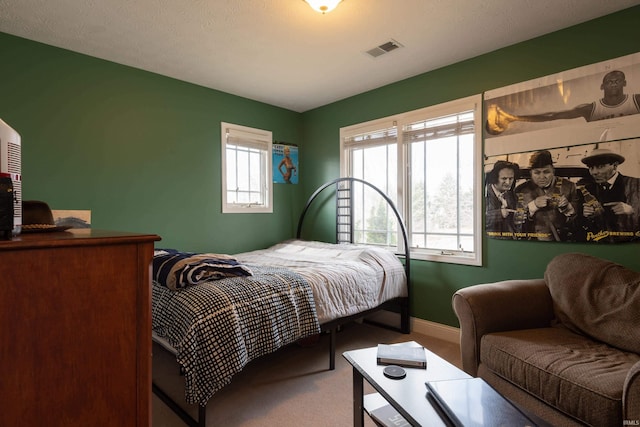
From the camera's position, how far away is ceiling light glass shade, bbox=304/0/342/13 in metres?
1.92

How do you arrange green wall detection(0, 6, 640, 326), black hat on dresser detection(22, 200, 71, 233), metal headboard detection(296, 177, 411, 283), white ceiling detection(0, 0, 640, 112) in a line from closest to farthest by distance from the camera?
black hat on dresser detection(22, 200, 71, 233) → white ceiling detection(0, 0, 640, 112) → green wall detection(0, 6, 640, 326) → metal headboard detection(296, 177, 411, 283)

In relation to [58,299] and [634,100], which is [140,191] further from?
[634,100]

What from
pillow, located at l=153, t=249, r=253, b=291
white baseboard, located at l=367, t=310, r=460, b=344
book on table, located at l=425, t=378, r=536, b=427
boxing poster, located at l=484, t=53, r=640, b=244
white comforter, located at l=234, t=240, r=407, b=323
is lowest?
white baseboard, located at l=367, t=310, r=460, b=344

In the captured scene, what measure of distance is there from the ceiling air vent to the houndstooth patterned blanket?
1.92 m

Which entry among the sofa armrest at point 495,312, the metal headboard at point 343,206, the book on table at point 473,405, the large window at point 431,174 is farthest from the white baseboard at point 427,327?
the book on table at point 473,405

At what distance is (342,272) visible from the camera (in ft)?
8.61

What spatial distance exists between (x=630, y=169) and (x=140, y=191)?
147 inches

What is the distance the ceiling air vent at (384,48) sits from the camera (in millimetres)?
2582

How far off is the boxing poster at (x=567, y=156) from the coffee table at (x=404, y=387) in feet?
5.22

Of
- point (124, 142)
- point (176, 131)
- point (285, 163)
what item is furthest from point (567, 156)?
point (124, 142)

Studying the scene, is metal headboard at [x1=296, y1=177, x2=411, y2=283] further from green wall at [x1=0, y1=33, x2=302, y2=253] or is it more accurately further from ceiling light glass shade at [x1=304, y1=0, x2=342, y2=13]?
ceiling light glass shade at [x1=304, y1=0, x2=342, y2=13]

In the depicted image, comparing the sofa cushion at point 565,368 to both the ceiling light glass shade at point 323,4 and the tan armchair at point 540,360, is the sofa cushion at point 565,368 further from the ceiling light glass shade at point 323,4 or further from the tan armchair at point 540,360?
the ceiling light glass shade at point 323,4

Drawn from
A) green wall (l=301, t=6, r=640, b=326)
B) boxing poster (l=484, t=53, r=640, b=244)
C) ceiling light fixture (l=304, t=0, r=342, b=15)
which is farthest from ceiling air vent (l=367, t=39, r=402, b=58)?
boxing poster (l=484, t=53, r=640, b=244)

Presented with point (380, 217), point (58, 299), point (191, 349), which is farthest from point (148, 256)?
point (380, 217)
